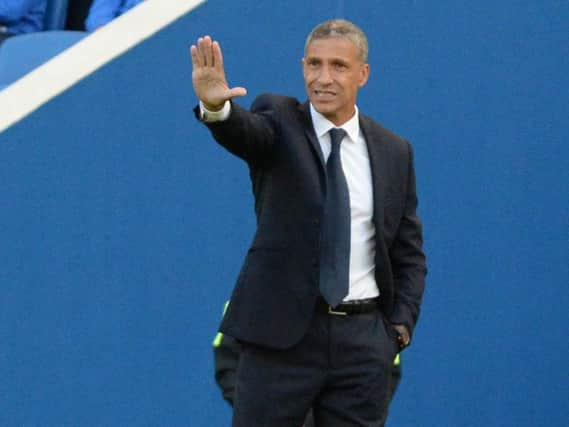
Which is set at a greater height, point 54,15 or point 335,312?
point 54,15

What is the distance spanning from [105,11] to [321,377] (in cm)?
274

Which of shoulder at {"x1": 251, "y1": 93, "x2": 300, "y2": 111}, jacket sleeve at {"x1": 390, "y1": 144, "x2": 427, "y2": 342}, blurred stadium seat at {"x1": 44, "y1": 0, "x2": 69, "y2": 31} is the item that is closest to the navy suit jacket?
shoulder at {"x1": 251, "y1": 93, "x2": 300, "y2": 111}

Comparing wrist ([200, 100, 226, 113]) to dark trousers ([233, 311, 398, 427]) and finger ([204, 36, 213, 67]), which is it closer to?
finger ([204, 36, 213, 67])

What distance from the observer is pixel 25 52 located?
620cm

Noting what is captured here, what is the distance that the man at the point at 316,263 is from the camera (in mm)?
4352

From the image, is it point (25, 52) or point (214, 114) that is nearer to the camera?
point (214, 114)

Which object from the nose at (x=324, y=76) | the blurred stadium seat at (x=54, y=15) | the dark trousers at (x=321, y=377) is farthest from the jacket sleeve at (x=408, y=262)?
the blurred stadium seat at (x=54, y=15)

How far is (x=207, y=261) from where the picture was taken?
19.3 feet

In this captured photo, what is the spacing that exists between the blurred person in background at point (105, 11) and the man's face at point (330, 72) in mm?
2341

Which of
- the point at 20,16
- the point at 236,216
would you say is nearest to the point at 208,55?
the point at 236,216

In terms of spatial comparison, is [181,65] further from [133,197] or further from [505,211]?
[505,211]

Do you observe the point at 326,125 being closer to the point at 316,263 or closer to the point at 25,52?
the point at 316,263

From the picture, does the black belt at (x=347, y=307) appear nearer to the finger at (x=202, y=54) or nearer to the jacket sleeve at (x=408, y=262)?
the jacket sleeve at (x=408, y=262)

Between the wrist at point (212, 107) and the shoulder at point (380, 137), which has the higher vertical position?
the wrist at point (212, 107)
